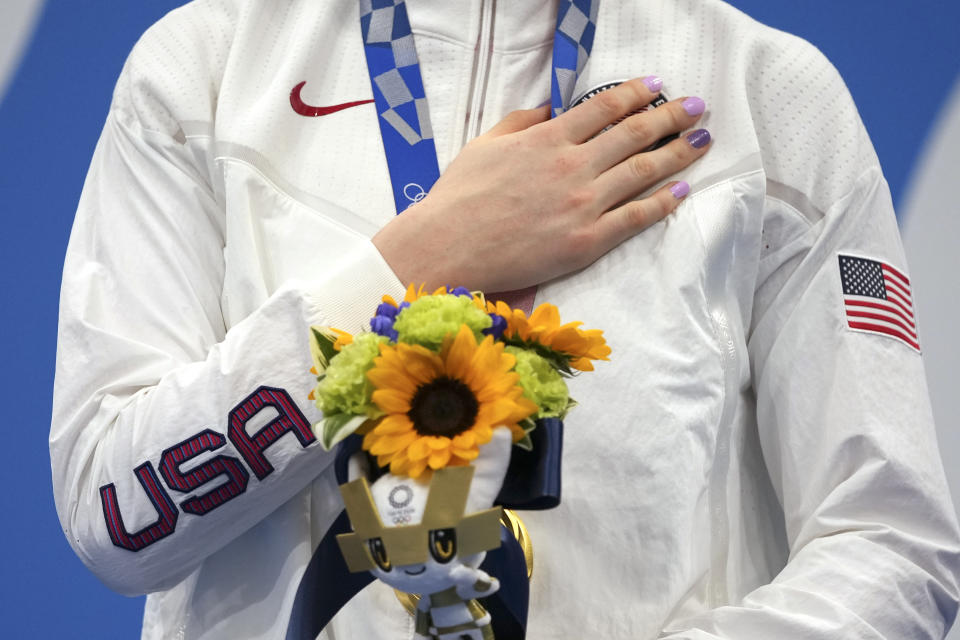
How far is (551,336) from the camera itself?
80 centimetres

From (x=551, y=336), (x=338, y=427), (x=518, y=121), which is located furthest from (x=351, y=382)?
(x=518, y=121)

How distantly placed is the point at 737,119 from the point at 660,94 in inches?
3.5

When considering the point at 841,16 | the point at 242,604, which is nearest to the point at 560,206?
the point at 242,604

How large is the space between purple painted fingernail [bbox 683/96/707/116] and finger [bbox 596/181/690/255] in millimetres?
89

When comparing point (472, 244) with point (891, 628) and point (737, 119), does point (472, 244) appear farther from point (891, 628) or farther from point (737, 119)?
point (891, 628)

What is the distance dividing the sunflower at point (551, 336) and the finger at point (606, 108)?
0.36 metres

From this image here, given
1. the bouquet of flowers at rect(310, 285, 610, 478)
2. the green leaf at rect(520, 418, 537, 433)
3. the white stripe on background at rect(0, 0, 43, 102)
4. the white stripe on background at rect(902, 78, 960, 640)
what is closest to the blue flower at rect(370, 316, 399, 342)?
the bouquet of flowers at rect(310, 285, 610, 478)

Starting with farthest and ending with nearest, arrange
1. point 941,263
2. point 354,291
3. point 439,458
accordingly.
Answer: point 941,263 → point 354,291 → point 439,458

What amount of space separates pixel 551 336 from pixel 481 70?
52 centimetres

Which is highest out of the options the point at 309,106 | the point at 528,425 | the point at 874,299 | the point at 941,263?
the point at 309,106

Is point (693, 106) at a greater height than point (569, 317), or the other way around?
point (693, 106)

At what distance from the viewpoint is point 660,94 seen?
1.19 metres

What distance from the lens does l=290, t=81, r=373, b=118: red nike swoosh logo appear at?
120 centimetres

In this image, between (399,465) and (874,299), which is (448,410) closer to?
(399,465)
